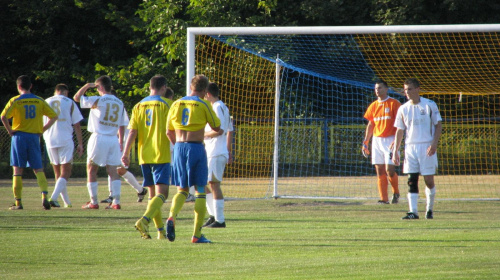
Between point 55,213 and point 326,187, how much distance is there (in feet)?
27.4

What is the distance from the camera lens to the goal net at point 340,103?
17.8 metres

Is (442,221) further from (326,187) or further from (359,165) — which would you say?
(359,165)

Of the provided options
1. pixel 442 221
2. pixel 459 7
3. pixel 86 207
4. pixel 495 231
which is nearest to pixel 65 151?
pixel 86 207

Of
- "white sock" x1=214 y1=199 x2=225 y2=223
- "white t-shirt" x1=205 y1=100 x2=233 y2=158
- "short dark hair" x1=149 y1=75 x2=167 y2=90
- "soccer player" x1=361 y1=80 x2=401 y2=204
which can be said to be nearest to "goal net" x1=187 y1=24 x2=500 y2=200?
"soccer player" x1=361 y1=80 x2=401 y2=204

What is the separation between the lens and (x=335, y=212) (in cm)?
1151

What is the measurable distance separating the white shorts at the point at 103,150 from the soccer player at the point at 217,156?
284 centimetres

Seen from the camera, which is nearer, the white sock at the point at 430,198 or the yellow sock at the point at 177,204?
the yellow sock at the point at 177,204

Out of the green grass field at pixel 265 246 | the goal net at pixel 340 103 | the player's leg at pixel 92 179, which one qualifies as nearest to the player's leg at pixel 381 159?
the green grass field at pixel 265 246

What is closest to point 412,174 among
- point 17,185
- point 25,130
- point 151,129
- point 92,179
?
point 151,129

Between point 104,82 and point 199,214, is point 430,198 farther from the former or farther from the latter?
point 104,82

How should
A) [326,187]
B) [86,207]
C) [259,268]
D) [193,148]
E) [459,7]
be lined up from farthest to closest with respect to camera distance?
[459,7]
[326,187]
[86,207]
[193,148]
[259,268]

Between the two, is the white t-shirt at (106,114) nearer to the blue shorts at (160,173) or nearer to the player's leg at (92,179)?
the player's leg at (92,179)

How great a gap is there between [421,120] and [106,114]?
5.03m

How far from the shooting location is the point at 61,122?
41.1 feet
